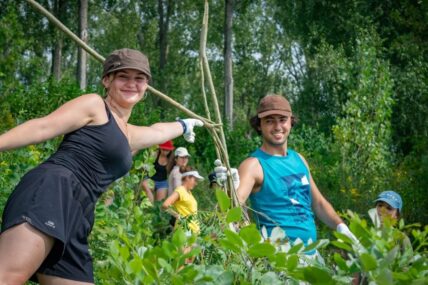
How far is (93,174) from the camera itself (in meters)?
2.87

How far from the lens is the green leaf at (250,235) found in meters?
1.53

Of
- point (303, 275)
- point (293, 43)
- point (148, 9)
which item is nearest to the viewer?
point (303, 275)

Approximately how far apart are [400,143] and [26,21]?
521 inches

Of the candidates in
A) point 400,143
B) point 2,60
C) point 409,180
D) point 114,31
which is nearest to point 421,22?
point 400,143

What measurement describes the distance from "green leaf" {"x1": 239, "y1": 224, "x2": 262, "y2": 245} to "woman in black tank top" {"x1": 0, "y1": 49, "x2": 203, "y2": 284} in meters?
1.24

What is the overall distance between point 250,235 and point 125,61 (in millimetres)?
1627

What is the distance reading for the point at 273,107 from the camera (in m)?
Answer: 4.14

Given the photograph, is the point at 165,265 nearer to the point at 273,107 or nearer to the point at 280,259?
the point at 280,259

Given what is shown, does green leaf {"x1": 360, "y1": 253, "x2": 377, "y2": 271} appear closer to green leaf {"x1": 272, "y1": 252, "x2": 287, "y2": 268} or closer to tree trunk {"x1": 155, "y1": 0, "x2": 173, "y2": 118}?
green leaf {"x1": 272, "y1": 252, "x2": 287, "y2": 268}

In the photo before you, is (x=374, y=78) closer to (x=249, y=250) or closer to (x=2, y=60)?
(x=2, y=60)

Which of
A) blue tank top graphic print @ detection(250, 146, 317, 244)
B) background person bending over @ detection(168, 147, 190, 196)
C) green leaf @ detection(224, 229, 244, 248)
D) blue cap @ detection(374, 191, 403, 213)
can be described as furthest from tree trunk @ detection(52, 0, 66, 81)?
green leaf @ detection(224, 229, 244, 248)

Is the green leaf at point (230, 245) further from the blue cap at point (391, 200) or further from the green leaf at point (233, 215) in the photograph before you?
the blue cap at point (391, 200)

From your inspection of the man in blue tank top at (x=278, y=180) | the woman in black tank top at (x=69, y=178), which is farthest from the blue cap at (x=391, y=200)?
the woman in black tank top at (x=69, y=178)

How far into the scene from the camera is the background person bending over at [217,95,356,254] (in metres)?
4.02
